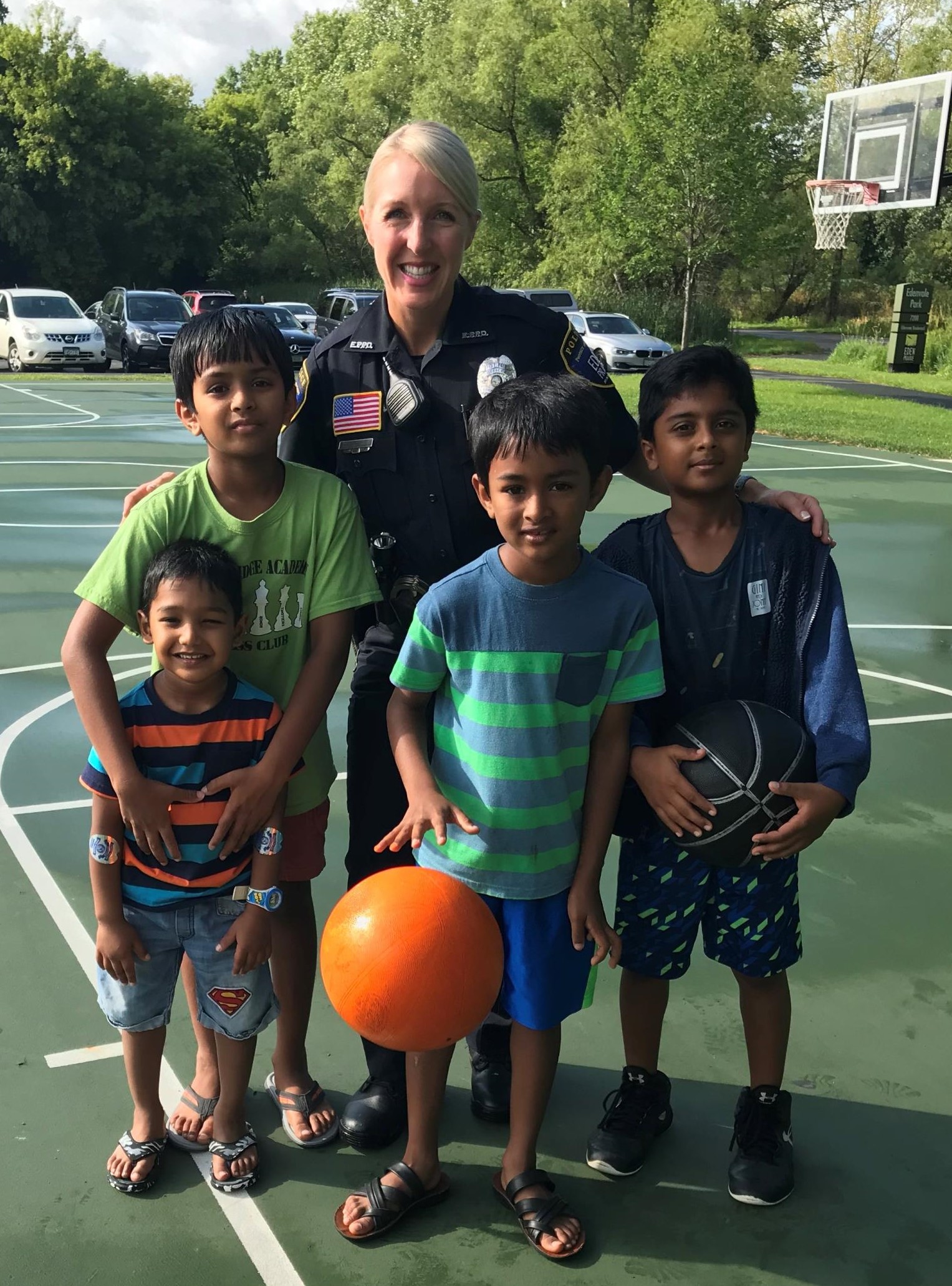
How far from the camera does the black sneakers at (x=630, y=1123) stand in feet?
8.59

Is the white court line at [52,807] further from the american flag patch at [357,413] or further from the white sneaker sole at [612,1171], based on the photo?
the white sneaker sole at [612,1171]

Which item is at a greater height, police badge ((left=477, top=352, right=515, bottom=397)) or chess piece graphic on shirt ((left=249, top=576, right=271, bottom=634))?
police badge ((left=477, top=352, right=515, bottom=397))

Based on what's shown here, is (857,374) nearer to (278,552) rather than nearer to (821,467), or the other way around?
(821,467)

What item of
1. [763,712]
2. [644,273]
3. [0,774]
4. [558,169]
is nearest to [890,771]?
[763,712]

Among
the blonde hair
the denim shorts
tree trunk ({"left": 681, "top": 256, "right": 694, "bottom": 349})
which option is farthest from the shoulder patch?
tree trunk ({"left": 681, "top": 256, "right": 694, "bottom": 349})

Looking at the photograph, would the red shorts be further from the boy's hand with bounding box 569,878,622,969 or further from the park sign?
the park sign

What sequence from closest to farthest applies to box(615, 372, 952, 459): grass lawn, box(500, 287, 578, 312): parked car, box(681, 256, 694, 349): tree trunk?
box(615, 372, 952, 459): grass lawn
box(500, 287, 578, 312): parked car
box(681, 256, 694, 349): tree trunk

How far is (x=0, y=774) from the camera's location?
15.6 feet

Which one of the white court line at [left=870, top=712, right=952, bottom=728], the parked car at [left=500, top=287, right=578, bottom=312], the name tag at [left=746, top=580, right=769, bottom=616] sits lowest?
the white court line at [left=870, top=712, right=952, bottom=728]

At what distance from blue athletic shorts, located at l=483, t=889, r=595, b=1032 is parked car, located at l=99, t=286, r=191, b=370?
74.4 feet

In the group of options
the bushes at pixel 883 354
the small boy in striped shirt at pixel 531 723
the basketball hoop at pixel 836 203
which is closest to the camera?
the small boy in striped shirt at pixel 531 723

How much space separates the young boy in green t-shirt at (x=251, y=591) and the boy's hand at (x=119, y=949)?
6.9 inches

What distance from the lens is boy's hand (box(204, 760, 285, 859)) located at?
94.7 inches

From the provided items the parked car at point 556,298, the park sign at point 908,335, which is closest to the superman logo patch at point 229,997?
the parked car at point 556,298
